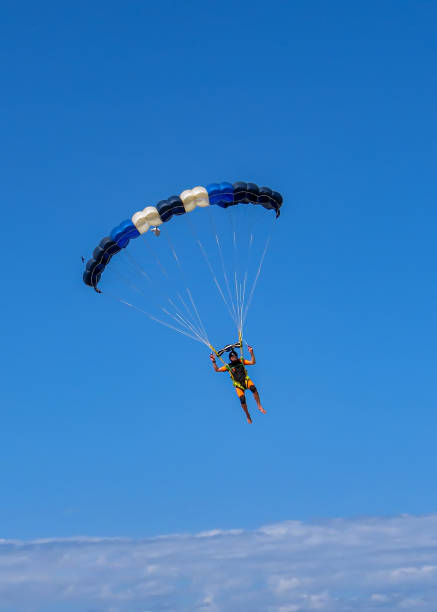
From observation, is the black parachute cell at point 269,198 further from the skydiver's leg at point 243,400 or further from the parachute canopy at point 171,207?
the skydiver's leg at point 243,400

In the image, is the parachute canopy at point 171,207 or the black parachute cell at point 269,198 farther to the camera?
the black parachute cell at point 269,198

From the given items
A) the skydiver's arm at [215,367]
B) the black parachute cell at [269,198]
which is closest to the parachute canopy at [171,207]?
the black parachute cell at [269,198]

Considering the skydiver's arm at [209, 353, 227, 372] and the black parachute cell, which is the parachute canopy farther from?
the skydiver's arm at [209, 353, 227, 372]

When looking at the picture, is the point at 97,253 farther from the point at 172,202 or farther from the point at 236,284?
the point at 236,284

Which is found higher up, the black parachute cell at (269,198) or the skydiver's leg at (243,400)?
the black parachute cell at (269,198)

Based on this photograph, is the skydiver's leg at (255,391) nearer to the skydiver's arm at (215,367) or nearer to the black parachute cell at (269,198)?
the skydiver's arm at (215,367)

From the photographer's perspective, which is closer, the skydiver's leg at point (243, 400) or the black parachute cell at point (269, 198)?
the skydiver's leg at point (243, 400)

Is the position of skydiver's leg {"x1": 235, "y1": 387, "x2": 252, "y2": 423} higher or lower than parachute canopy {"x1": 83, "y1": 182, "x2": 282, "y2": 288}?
lower

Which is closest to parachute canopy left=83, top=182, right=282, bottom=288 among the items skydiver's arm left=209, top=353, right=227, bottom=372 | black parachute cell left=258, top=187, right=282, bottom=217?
black parachute cell left=258, top=187, right=282, bottom=217

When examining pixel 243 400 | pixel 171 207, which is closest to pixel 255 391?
pixel 243 400

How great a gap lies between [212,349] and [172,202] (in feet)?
20.2

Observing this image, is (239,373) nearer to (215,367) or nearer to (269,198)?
(215,367)

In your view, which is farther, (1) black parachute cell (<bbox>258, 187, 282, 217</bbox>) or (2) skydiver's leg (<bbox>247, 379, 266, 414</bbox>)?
(1) black parachute cell (<bbox>258, 187, 282, 217</bbox>)

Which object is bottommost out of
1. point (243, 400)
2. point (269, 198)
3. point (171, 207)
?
point (243, 400)
